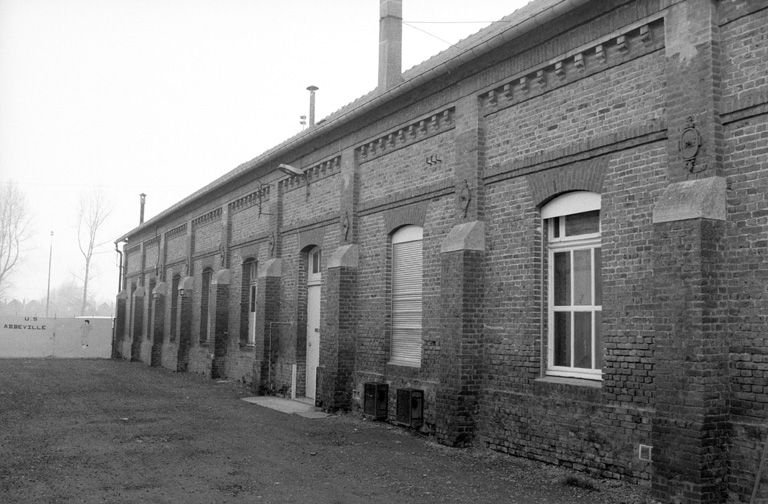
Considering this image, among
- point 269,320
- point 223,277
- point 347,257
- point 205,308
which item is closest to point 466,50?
point 347,257

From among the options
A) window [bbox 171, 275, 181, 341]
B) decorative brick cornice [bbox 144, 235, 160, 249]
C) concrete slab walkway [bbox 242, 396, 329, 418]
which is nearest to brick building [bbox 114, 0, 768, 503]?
concrete slab walkway [bbox 242, 396, 329, 418]

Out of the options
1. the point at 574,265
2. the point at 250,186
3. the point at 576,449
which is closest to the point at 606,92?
the point at 574,265

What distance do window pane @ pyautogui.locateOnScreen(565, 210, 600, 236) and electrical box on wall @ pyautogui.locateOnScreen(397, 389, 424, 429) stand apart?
3.80 meters

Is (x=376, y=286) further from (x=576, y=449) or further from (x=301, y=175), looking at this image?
(x=576, y=449)

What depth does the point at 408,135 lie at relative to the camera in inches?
493

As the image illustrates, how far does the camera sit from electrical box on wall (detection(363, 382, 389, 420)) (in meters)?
12.5

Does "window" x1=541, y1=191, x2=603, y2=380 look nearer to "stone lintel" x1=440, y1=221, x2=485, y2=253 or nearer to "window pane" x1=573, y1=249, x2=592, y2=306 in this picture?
"window pane" x1=573, y1=249, x2=592, y2=306

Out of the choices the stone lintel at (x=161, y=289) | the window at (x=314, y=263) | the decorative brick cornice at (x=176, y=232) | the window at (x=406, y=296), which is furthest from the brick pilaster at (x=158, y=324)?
the window at (x=406, y=296)

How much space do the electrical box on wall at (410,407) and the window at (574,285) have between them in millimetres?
2685

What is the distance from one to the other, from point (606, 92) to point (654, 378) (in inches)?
137

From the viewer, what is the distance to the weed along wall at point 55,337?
112 feet

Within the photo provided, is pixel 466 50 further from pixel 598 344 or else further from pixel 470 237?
pixel 598 344

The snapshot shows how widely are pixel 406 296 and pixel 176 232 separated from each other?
16.7m

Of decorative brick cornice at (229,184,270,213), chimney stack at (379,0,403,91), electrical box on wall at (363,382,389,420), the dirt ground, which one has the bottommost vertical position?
the dirt ground
